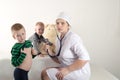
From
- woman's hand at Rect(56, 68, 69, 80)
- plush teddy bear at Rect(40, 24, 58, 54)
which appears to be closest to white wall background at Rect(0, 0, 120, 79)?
plush teddy bear at Rect(40, 24, 58, 54)

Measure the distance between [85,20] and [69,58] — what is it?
1.00m

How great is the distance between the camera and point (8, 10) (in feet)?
8.14

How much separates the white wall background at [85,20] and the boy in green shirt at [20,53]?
793 millimetres

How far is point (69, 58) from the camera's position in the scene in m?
1.73

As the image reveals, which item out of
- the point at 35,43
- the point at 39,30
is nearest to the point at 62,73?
the point at 35,43

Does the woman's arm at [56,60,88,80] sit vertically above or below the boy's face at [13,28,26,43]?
below

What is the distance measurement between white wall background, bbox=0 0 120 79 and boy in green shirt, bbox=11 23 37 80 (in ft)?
2.60

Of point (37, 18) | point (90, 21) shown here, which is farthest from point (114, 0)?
point (37, 18)

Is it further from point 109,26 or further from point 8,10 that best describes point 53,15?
point 109,26

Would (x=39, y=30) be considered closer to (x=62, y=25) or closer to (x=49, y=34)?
(x=49, y=34)

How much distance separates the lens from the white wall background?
2.50 m

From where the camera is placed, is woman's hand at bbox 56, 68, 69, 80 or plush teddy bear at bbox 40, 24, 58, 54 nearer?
woman's hand at bbox 56, 68, 69, 80

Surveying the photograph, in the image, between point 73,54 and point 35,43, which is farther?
point 35,43

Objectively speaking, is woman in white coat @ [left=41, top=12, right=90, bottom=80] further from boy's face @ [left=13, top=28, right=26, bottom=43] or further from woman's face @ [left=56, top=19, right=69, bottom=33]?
boy's face @ [left=13, top=28, right=26, bottom=43]
